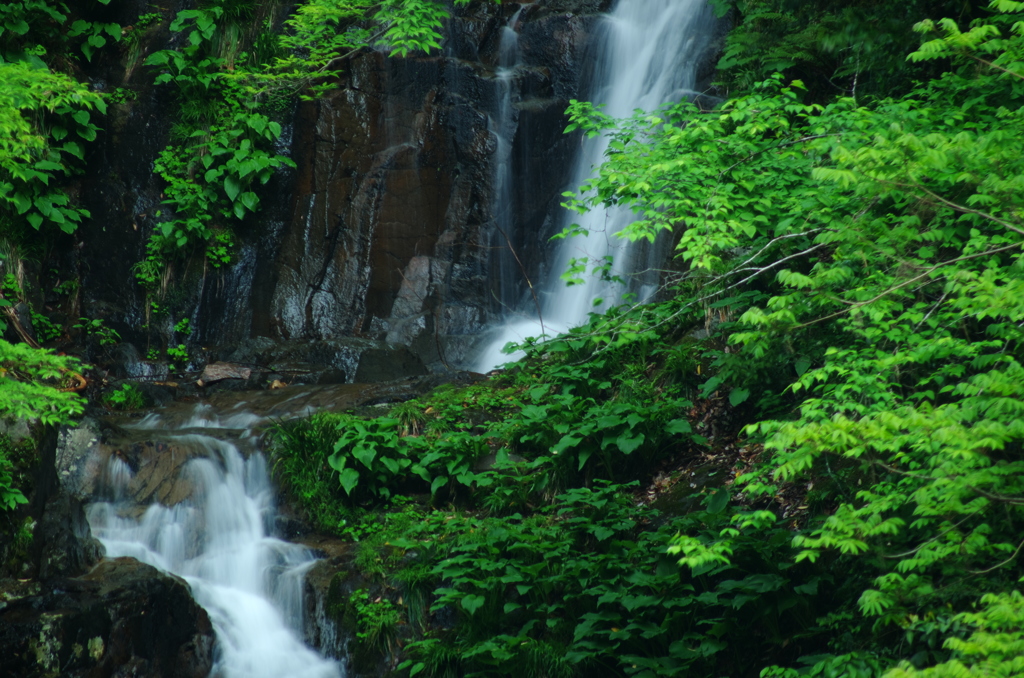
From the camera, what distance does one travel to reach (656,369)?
830cm

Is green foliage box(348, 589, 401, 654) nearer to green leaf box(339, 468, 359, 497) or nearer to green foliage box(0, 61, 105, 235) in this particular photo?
green leaf box(339, 468, 359, 497)

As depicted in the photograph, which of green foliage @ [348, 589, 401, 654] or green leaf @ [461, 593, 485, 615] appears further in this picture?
green foliage @ [348, 589, 401, 654]

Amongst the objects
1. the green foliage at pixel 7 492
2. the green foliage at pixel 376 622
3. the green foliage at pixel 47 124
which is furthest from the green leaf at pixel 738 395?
the green foliage at pixel 47 124

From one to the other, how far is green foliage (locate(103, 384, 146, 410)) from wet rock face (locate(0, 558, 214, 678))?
168 inches

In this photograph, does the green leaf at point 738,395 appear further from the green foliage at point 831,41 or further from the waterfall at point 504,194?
the waterfall at point 504,194

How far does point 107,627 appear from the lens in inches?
229

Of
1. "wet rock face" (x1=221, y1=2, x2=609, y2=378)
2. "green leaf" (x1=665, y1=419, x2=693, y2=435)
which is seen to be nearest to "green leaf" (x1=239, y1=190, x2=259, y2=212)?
"wet rock face" (x1=221, y1=2, x2=609, y2=378)

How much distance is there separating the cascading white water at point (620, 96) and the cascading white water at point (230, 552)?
15.1ft

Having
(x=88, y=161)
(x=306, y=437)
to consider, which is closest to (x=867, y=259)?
(x=306, y=437)

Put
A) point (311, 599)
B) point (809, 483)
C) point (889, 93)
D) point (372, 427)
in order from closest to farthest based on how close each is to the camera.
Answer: point (809, 483)
point (311, 599)
point (889, 93)
point (372, 427)

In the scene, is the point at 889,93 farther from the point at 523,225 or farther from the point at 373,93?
the point at 373,93

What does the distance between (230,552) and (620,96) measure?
910 cm

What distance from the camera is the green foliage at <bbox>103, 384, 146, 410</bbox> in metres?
10.3

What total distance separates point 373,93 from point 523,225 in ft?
11.2
